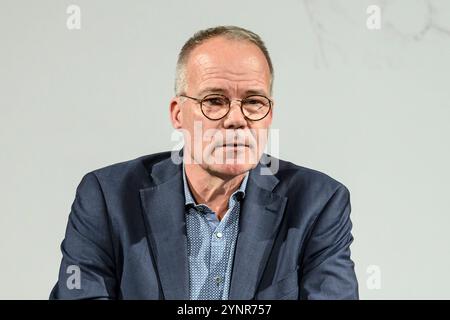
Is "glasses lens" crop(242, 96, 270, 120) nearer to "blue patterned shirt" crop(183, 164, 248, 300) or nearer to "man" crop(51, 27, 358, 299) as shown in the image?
"man" crop(51, 27, 358, 299)

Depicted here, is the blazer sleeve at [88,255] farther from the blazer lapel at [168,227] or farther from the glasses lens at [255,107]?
the glasses lens at [255,107]

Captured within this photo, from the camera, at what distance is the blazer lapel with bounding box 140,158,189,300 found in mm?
1531

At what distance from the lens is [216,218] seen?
1.61 meters

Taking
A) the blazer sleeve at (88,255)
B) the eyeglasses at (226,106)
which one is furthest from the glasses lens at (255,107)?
the blazer sleeve at (88,255)

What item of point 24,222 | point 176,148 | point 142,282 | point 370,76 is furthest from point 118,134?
point 370,76

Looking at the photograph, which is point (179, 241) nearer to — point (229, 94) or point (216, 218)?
point (216, 218)

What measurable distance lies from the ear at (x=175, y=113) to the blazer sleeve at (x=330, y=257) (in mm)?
353

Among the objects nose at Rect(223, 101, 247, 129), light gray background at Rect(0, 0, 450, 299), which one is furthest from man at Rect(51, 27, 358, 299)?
light gray background at Rect(0, 0, 450, 299)

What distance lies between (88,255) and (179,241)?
18 centimetres

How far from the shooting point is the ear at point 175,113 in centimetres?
166

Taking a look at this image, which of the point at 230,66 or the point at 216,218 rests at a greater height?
the point at 230,66

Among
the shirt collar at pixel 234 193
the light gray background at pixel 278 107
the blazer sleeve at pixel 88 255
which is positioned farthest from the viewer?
the light gray background at pixel 278 107

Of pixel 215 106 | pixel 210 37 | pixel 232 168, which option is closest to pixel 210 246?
pixel 232 168

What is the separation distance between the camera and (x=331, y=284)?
1.53m
